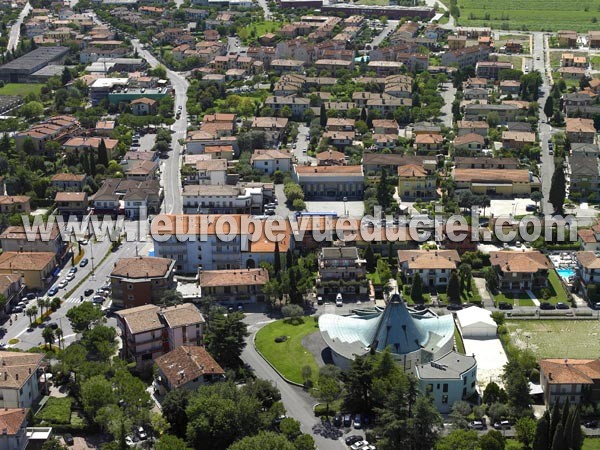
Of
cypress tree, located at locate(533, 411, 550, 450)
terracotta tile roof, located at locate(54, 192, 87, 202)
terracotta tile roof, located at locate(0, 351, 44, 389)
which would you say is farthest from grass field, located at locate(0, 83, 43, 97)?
cypress tree, located at locate(533, 411, 550, 450)

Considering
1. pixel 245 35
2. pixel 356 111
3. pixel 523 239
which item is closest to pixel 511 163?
pixel 523 239

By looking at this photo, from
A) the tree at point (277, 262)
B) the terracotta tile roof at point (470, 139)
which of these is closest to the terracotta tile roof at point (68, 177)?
the tree at point (277, 262)

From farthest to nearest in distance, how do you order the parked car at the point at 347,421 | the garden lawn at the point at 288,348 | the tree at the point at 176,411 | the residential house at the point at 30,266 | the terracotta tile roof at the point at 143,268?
the residential house at the point at 30,266 → the terracotta tile roof at the point at 143,268 → the garden lawn at the point at 288,348 → the parked car at the point at 347,421 → the tree at the point at 176,411

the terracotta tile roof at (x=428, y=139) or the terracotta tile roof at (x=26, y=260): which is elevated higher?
the terracotta tile roof at (x=428, y=139)

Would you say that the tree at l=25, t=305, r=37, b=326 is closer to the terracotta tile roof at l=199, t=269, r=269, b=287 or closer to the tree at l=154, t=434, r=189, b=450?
the terracotta tile roof at l=199, t=269, r=269, b=287

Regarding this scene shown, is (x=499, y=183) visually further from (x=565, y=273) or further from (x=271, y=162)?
(x=271, y=162)

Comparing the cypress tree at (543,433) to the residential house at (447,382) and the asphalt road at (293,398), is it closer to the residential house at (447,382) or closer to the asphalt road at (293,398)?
the residential house at (447,382)
